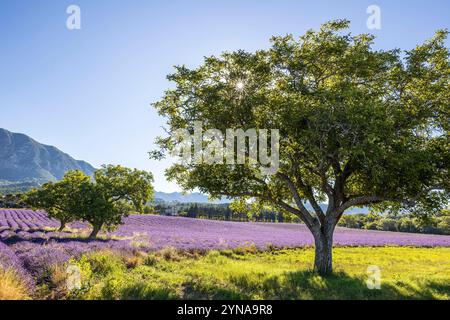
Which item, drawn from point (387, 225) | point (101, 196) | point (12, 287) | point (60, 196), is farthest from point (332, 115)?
point (387, 225)

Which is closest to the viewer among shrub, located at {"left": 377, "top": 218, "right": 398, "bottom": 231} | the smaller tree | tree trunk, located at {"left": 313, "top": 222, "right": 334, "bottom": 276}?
tree trunk, located at {"left": 313, "top": 222, "right": 334, "bottom": 276}

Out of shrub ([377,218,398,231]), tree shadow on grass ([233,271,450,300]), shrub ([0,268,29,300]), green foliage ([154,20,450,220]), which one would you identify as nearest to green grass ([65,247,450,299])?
tree shadow on grass ([233,271,450,300])

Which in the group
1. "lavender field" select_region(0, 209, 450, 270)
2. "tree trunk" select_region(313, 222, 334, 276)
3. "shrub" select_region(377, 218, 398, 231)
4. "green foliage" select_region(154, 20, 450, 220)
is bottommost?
"shrub" select_region(377, 218, 398, 231)

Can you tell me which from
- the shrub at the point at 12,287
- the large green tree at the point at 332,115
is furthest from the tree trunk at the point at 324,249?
the shrub at the point at 12,287

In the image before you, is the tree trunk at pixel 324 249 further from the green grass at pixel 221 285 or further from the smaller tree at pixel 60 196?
the smaller tree at pixel 60 196

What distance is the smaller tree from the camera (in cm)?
2858

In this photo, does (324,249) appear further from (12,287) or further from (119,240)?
(119,240)

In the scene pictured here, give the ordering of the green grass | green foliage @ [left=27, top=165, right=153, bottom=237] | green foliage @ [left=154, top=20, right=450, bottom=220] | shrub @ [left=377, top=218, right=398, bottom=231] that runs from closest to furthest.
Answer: the green grass, green foliage @ [left=154, top=20, right=450, bottom=220], green foliage @ [left=27, top=165, right=153, bottom=237], shrub @ [left=377, top=218, right=398, bottom=231]

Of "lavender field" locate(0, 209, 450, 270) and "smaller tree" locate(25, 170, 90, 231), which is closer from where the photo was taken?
"lavender field" locate(0, 209, 450, 270)

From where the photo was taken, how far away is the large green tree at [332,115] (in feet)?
39.5

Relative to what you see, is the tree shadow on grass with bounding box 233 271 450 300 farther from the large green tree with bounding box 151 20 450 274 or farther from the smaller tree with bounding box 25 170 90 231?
the smaller tree with bounding box 25 170 90 231
